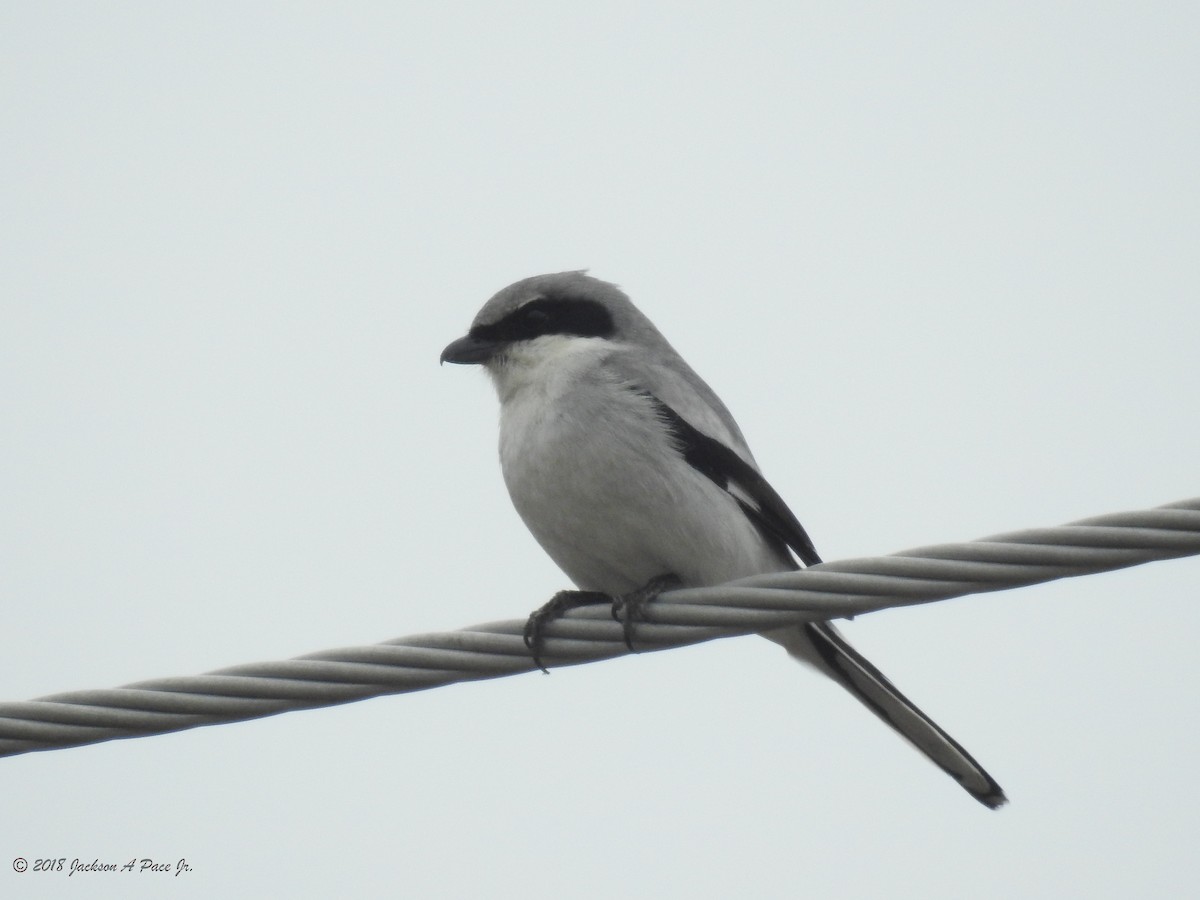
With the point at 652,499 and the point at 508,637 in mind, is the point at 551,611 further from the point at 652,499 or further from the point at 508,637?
the point at 508,637

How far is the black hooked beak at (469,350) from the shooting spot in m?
5.62

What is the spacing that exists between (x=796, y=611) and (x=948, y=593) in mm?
384

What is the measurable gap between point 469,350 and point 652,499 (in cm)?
151

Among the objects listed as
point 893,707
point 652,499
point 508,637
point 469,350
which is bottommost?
point 893,707

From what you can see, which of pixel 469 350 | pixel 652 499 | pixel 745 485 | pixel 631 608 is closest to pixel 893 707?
pixel 745 485

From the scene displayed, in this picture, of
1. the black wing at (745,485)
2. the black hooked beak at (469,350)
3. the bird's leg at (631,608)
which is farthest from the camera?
the black hooked beak at (469,350)

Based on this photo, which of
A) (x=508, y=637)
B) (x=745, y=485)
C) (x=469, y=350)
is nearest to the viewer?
(x=508, y=637)

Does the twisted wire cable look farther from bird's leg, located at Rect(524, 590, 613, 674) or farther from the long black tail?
the long black tail

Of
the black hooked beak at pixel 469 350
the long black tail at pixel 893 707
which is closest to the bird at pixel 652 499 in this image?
the long black tail at pixel 893 707

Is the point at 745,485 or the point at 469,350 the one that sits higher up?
the point at 469,350

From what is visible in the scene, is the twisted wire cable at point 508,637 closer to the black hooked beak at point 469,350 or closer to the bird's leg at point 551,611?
the bird's leg at point 551,611

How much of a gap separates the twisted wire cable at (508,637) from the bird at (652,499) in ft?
2.50

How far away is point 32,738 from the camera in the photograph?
323 centimetres

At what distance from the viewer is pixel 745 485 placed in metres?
4.83
